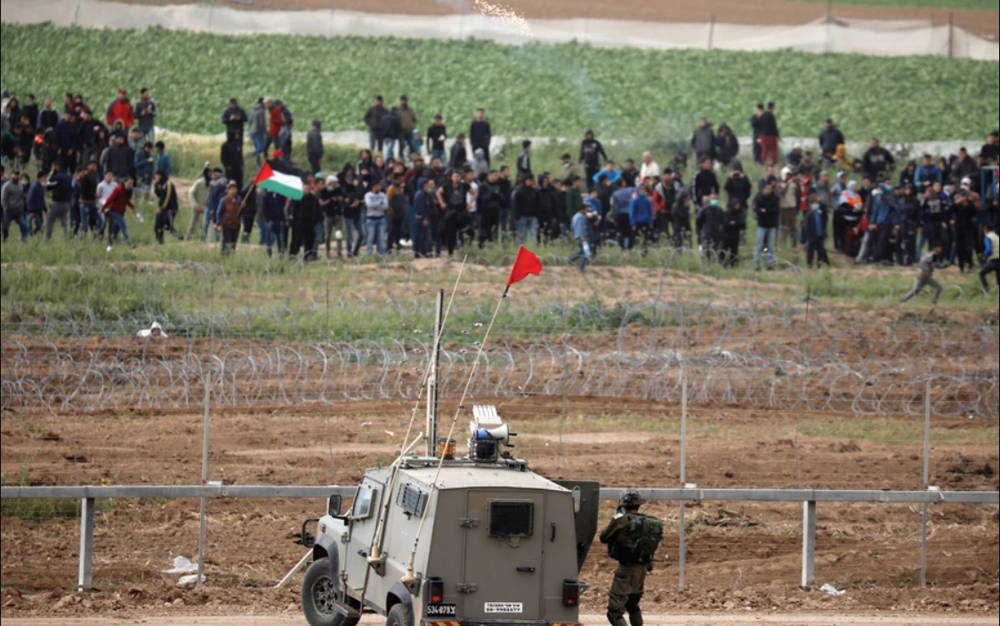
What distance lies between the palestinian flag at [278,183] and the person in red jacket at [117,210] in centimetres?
307

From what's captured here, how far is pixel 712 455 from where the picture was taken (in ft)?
72.3

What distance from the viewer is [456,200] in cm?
3200

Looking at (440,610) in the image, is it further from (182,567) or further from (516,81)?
(516,81)

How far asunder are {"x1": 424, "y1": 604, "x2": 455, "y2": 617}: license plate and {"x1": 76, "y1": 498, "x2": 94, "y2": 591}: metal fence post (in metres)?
5.42

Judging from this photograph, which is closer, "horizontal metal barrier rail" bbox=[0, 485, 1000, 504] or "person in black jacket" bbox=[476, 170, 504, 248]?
"horizontal metal barrier rail" bbox=[0, 485, 1000, 504]

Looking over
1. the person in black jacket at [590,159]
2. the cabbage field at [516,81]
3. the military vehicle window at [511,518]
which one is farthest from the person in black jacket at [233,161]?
the military vehicle window at [511,518]

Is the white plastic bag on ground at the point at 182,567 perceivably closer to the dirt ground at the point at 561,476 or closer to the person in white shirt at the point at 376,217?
the dirt ground at the point at 561,476

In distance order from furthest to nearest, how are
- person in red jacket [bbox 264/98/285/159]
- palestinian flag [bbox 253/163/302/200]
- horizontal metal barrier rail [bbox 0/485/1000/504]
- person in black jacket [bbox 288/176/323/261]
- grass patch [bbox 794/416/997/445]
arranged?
person in red jacket [bbox 264/98/285/159] < person in black jacket [bbox 288/176/323/261] < palestinian flag [bbox 253/163/302/200] < grass patch [bbox 794/416/997/445] < horizontal metal barrier rail [bbox 0/485/1000/504]

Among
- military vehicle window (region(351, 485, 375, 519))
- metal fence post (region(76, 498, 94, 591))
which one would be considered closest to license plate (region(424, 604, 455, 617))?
military vehicle window (region(351, 485, 375, 519))

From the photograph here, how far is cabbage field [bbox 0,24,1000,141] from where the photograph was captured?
51062mm

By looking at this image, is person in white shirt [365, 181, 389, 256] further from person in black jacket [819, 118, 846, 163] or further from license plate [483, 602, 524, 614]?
license plate [483, 602, 524, 614]

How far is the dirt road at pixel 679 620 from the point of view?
1564 centimetres

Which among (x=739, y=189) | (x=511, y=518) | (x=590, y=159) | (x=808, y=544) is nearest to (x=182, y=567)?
(x=511, y=518)

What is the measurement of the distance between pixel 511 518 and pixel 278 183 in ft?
62.7
